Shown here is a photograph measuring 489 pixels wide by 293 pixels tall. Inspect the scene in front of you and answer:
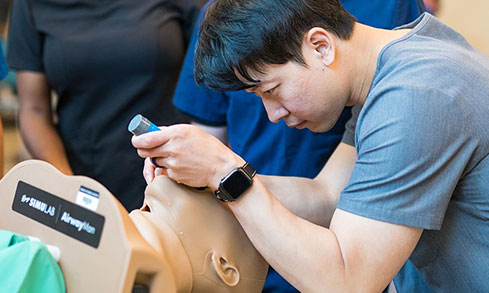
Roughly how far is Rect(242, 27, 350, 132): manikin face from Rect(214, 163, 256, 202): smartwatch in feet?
0.59

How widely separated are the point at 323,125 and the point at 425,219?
319 millimetres

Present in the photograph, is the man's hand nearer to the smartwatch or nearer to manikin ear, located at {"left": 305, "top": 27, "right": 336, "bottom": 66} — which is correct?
the smartwatch

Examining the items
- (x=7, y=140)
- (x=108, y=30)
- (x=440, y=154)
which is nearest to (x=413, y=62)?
(x=440, y=154)

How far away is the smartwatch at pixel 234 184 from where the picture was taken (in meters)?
1.08

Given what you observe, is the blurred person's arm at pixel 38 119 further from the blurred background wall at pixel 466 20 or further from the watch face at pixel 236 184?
the blurred background wall at pixel 466 20

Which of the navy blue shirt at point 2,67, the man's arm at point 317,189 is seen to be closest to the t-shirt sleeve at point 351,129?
the man's arm at point 317,189

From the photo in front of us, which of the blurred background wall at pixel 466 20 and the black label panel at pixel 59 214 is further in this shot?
the blurred background wall at pixel 466 20

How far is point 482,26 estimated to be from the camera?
13.5 feet

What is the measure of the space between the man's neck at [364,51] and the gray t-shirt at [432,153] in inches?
2.7

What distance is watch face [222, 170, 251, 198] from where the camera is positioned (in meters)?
1.08

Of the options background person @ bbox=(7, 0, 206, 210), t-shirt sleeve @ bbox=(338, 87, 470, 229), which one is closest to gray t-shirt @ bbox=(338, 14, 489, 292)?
t-shirt sleeve @ bbox=(338, 87, 470, 229)

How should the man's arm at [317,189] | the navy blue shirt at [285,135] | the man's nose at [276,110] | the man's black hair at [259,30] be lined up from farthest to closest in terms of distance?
1. the navy blue shirt at [285,135]
2. the man's arm at [317,189]
3. the man's nose at [276,110]
4. the man's black hair at [259,30]

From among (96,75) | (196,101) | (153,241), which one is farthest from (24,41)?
(153,241)

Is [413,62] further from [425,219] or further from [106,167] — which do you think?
[106,167]
